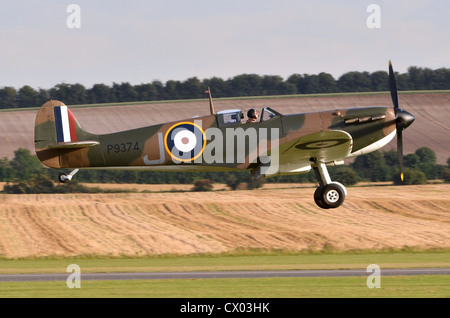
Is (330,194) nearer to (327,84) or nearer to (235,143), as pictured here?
(235,143)

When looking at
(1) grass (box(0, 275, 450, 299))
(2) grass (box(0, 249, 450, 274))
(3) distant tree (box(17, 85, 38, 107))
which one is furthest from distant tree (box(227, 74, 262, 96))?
(1) grass (box(0, 275, 450, 299))

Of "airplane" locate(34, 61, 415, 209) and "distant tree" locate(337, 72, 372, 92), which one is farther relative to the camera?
"distant tree" locate(337, 72, 372, 92)

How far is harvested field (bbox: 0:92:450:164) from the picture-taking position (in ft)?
174

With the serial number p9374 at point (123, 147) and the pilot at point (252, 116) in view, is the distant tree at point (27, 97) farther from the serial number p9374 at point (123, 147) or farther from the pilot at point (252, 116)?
the pilot at point (252, 116)

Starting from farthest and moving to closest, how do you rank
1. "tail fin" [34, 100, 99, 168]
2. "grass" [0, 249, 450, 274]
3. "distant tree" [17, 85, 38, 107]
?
"distant tree" [17, 85, 38, 107] → "grass" [0, 249, 450, 274] → "tail fin" [34, 100, 99, 168]

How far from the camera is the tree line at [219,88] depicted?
231 feet

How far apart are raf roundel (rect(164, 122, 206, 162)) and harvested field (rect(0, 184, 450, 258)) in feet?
45.7

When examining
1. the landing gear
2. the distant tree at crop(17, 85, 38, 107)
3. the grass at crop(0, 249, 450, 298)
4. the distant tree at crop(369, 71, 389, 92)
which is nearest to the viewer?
the grass at crop(0, 249, 450, 298)

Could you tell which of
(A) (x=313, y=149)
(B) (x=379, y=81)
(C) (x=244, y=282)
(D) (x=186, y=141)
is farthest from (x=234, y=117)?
(B) (x=379, y=81)

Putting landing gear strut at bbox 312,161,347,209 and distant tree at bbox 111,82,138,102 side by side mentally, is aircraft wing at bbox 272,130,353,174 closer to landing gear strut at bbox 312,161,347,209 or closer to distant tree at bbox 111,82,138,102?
landing gear strut at bbox 312,161,347,209

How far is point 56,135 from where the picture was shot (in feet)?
64.1

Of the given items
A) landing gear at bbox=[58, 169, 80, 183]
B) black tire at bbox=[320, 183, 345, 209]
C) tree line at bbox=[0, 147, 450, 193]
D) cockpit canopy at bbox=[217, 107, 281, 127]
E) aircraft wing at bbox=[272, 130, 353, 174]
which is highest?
cockpit canopy at bbox=[217, 107, 281, 127]

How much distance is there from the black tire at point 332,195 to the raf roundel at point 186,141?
3.43 m
